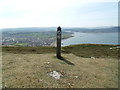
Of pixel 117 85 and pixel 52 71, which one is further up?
pixel 52 71

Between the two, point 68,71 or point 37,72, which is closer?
point 37,72

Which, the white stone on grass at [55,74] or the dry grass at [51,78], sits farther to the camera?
the white stone on grass at [55,74]

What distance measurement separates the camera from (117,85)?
10.3 m

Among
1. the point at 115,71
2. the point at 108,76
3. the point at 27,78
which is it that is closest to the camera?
the point at 27,78

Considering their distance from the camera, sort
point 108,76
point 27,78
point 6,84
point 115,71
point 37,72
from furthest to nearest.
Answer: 1. point 115,71
2. point 108,76
3. point 37,72
4. point 27,78
5. point 6,84

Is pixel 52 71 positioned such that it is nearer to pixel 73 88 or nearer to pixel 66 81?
pixel 66 81

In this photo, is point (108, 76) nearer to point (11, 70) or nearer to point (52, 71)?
point (52, 71)

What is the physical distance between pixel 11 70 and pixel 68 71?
4.90 metres

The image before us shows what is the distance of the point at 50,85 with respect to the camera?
9.26 meters

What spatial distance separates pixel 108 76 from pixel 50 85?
550cm

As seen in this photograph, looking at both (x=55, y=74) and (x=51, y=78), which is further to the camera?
(x=55, y=74)

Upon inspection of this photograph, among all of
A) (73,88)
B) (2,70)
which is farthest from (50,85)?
(2,70)

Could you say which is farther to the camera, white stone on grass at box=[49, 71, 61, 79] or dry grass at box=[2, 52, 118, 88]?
white stone on grass at box=[49, 71, 61, 79]

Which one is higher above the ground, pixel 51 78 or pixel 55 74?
pixel 55 74
